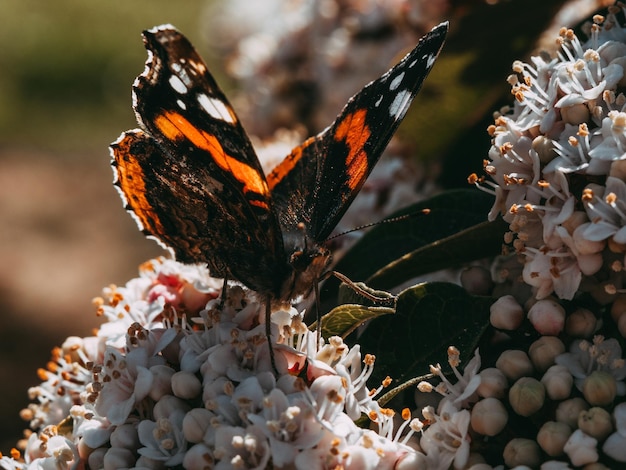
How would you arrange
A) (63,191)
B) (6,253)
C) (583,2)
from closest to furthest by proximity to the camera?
(583,2), (6,253), (63,191)

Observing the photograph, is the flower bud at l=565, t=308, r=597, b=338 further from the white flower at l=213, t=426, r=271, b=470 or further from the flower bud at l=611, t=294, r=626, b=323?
the white flower at l=213, t=426, r=271, b=470

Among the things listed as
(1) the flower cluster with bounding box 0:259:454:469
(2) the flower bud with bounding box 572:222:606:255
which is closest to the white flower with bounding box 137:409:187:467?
(1) the flower cluster with bounding box 0:259:454:469

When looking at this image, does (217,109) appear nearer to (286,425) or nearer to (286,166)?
(286,166)

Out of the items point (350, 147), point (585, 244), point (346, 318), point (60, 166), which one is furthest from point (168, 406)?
point (60, 166)

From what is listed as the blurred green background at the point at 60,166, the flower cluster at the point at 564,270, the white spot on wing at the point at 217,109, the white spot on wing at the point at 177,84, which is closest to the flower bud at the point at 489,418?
the flower cluster at the point at 564,270

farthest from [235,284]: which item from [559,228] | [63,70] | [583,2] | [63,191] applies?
[63,70]

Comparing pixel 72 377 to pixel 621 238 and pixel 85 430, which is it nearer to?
pixel 85 430
